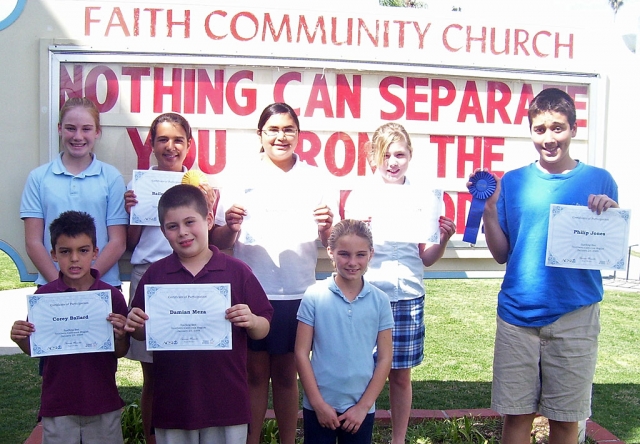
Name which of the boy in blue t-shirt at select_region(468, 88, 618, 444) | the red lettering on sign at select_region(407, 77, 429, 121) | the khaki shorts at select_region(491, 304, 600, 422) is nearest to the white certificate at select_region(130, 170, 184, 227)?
the red lettering on sign at select_region(407, 77, 429, 121)

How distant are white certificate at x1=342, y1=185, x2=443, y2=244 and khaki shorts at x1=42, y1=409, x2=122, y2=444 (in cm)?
170

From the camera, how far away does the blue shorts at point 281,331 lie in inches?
143

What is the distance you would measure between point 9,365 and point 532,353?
5.35 metres

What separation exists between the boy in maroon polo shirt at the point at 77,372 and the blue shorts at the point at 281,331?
2.57 ft

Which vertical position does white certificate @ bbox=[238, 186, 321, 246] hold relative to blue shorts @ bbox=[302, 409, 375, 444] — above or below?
above

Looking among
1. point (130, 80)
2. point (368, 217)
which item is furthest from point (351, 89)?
point (130, 80)

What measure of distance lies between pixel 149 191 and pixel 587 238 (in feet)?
7.90

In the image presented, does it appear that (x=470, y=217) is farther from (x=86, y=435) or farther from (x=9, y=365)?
(x=9, y=365)

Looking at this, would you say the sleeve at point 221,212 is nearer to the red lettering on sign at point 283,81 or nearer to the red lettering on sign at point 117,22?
the red lettering on sign at point 283,81

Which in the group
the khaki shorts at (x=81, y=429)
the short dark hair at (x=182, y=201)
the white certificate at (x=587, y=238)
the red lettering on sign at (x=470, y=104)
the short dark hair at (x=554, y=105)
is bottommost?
the khaki shorts at (x=81, y=429)

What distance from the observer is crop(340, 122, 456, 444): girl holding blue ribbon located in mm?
3770

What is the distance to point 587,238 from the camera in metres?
3.36

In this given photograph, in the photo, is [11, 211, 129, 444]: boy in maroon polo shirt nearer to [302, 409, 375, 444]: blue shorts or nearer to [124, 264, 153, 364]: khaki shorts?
[124, 264, 153, 364]: khaki shorts

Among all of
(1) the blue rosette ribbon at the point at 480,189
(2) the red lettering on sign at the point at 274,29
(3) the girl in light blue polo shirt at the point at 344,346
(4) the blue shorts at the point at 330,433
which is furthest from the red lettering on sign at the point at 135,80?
(4) the blue shorts at the point at 330,433
